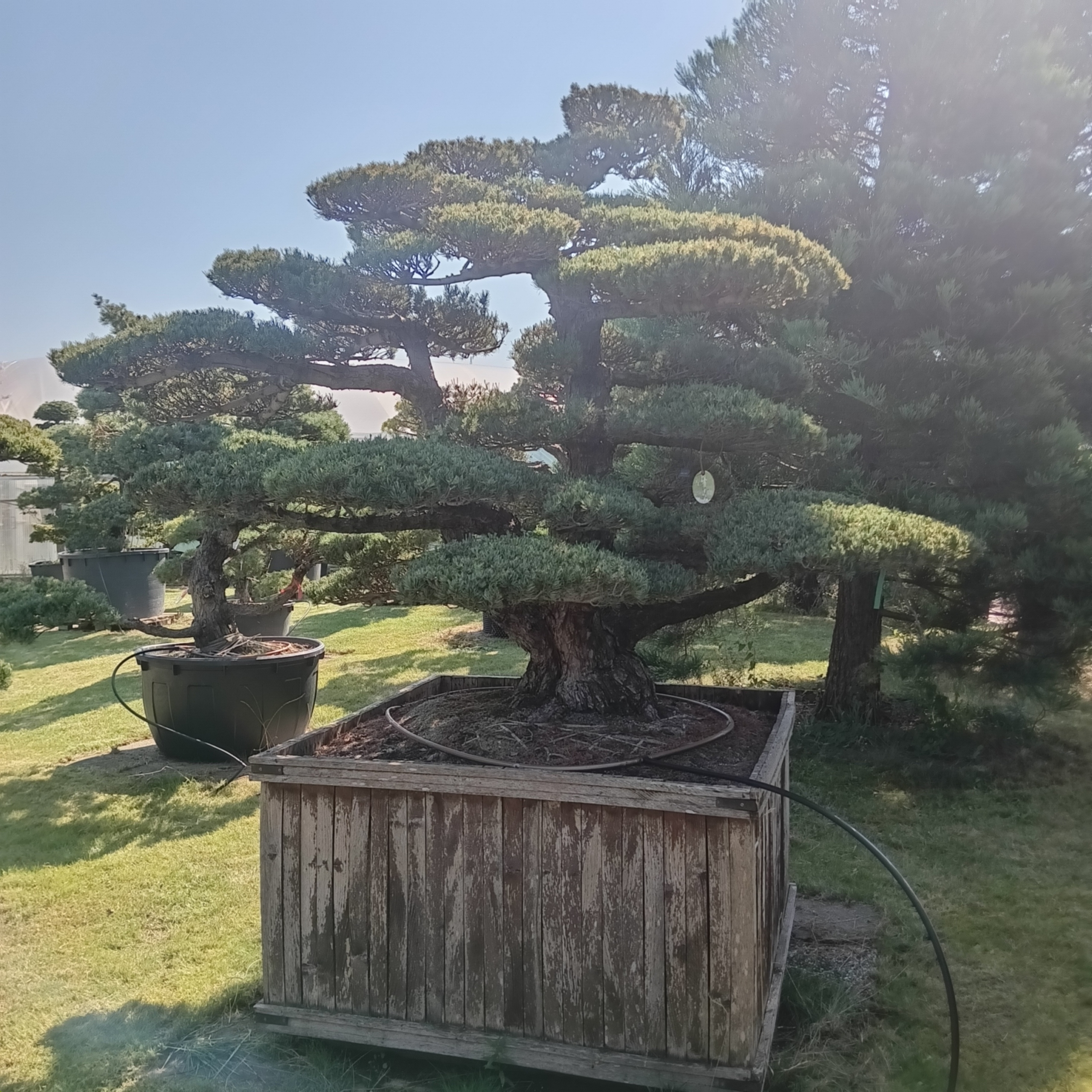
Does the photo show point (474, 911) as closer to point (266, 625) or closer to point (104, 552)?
point (266, 625)

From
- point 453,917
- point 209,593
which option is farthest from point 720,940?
point 209,593

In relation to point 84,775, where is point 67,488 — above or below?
above

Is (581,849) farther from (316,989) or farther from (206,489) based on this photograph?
(206,489)

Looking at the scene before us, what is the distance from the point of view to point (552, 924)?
5.27ft

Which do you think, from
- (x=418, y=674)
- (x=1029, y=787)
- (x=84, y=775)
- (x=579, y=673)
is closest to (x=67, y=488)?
(x=418, y=674)

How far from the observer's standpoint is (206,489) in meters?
1.85

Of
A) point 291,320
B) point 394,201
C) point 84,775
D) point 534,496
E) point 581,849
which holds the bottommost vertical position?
point 84,775

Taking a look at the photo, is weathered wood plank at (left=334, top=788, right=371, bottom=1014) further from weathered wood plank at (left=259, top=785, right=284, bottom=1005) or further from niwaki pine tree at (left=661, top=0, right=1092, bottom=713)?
niwaki pine tree at (left=661, top=0, right=1092, bottom=713)

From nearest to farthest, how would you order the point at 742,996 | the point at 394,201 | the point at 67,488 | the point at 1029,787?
the point at 742,996 < the point at 394,201 < the point at 1029,787 < the point at 67,488

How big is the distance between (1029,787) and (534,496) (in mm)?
2541

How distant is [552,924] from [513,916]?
0.08m

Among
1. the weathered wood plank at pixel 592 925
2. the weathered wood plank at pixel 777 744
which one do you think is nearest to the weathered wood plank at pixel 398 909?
the weathered wood plank at pixel 592 925

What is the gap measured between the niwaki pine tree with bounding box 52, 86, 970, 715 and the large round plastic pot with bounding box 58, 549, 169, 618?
6.30 meters

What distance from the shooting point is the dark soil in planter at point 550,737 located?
187 centimetres
